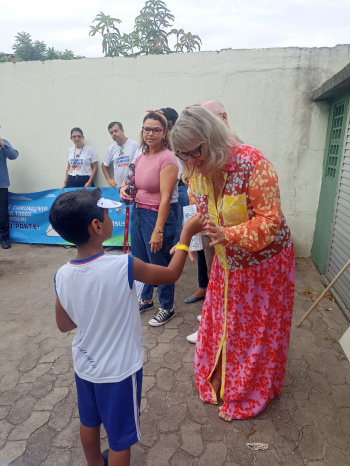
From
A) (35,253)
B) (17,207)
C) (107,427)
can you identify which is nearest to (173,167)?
(107,427)

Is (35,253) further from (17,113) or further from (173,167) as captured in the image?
(173,167)

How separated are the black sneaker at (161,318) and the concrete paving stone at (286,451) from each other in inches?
57.4

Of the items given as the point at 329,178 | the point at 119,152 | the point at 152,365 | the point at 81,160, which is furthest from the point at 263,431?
the point at 81,160

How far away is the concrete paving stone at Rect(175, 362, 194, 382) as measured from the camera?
2447 millimetres

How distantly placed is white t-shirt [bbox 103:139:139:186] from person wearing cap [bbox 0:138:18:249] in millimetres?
1626

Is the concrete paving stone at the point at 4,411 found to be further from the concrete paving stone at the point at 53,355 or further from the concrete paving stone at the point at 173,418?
the concrete paving stone at the point at 173,418

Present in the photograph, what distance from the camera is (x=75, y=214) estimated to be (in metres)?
1.24

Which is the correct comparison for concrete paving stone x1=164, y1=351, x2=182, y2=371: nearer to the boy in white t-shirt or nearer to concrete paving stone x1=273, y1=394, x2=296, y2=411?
concrete paving stone x1=273, y1=394, x2=296, y2=411

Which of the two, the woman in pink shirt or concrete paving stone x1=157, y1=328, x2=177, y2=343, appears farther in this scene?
concrete paving stone x1=157, y1=328, x2=177, y2=343

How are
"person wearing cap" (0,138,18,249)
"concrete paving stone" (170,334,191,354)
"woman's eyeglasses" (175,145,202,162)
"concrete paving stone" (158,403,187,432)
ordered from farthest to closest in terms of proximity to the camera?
"person wearing cap" (0,138,18,249), "concrete paving stone" (170,334,191,354), "concrete paving stone" (158,403,187,432), "woman's eyeglasses" (175,145,202,162)

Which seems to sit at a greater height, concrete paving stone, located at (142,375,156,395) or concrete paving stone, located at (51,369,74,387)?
concrete paving stone, located at (142,375,156,395)

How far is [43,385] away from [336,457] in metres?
1.97

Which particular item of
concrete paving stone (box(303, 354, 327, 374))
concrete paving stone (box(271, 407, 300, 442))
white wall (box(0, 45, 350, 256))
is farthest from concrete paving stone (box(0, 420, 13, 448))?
white wall (box(0, 45, 350, 256))

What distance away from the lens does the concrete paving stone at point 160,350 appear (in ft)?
8.93
